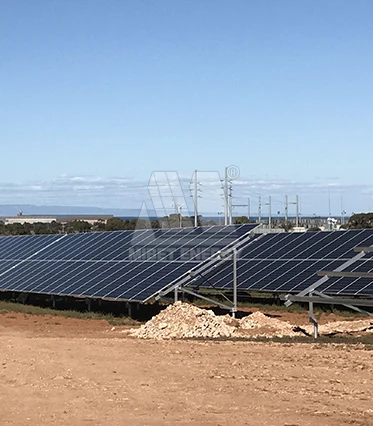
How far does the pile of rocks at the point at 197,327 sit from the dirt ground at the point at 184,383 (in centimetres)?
233

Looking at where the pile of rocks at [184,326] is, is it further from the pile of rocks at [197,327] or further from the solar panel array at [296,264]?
the solar panel array at [296,264]

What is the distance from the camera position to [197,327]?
2211 centimetres

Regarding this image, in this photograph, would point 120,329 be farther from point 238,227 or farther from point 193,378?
point 193,378

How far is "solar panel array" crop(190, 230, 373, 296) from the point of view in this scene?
27.4m

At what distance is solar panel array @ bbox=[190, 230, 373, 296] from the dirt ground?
356 inches

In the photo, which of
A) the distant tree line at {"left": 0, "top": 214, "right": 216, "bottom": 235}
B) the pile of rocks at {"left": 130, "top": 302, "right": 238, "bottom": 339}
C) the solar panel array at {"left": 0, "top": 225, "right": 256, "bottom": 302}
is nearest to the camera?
the pile of rocks at {"left": 130, "top": 302, "right": 238, "bottom": 339}

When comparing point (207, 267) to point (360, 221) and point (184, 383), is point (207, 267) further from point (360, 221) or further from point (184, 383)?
point (360, 221)

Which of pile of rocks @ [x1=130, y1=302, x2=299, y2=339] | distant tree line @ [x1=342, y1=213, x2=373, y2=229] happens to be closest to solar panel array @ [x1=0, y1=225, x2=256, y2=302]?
pile of rocks @ [x1=130, y1=302, x2=299, y2=339]

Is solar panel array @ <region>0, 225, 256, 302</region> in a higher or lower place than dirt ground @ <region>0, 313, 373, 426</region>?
higher

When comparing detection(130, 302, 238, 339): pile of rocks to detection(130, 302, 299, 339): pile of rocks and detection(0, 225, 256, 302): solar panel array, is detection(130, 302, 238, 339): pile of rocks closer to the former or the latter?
detection(130, 302, 299, 339): pile of rocks

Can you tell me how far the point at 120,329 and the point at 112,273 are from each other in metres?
4.94

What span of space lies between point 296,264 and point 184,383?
17259 millimetres

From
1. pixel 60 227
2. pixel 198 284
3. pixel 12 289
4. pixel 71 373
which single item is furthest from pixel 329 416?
pixel 60 227

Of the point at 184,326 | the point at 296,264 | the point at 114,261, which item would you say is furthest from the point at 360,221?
the point at 184,326
